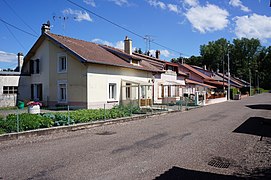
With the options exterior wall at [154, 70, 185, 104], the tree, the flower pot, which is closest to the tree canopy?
the tree

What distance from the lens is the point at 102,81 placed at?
20891 millimetres

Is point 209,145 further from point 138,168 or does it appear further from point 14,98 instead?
point 14,98

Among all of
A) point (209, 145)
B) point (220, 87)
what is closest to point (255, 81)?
point (220, 87)

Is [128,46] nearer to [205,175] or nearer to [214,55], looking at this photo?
[205,175]

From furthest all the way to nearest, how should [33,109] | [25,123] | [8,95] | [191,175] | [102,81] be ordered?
1. [8,95]
2. [102,81]
3. [33,109]
4. [25,123]
5. [191,175]

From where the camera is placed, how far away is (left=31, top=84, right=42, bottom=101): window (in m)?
23.4

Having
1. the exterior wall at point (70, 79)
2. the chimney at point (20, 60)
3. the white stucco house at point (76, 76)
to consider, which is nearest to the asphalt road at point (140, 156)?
the exterior wall at point (70, 79)

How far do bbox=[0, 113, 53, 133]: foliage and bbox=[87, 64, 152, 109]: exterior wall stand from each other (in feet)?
27.1

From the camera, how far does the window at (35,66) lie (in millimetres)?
23828

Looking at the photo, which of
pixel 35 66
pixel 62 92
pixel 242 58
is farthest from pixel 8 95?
pixel 242 58

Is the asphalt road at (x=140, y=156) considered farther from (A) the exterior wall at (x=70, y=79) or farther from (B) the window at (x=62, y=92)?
(B) the window at (x=62, y=92)

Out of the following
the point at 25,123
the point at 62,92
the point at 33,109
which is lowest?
the point at 25,123

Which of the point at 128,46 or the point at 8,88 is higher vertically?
the point at 128,46

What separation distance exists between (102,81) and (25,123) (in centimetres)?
1066
